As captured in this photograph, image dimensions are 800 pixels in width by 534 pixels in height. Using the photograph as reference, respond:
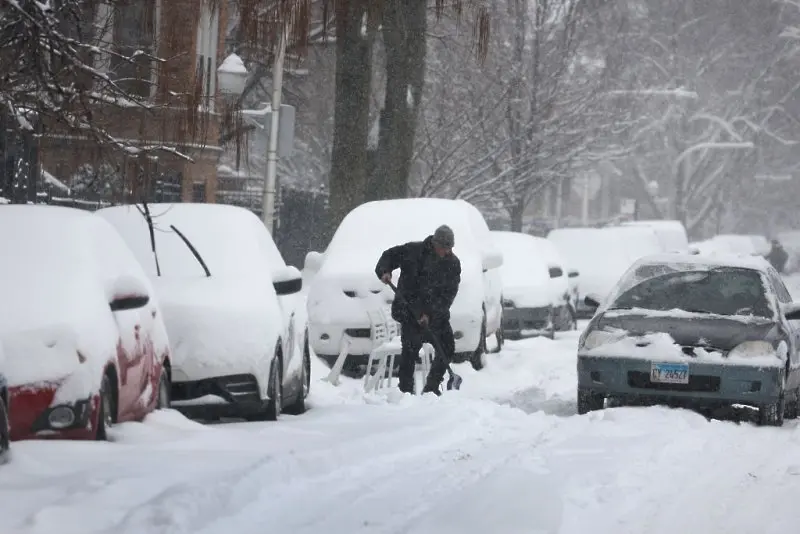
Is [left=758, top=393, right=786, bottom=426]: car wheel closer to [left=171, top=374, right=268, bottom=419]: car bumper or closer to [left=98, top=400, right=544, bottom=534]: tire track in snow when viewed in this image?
[left=98, top=400, right=544, bottom=534]: tire track in snow

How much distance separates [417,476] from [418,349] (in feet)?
18.4

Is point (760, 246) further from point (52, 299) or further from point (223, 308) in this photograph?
point (52, 299)

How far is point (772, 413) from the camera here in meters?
12.6

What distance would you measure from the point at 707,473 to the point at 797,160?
210ft


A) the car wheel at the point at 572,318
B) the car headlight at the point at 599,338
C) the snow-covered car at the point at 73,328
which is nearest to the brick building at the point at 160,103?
the snow-covered car at the point at 73,328

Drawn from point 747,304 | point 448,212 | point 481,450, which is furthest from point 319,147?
point 481,450

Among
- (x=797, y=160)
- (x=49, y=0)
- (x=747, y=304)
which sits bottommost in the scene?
(x=747, y=304)

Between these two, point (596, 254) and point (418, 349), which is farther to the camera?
point (596, 254)

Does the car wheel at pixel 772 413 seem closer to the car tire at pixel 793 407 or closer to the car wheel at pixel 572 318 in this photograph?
the car tire at pixel 793 407

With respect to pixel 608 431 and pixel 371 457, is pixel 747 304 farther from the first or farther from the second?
pixel 371 457

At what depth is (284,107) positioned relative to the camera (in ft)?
74.5

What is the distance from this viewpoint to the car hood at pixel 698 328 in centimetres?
1266

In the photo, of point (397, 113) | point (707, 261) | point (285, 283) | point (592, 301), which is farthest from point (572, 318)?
point (285, 283)

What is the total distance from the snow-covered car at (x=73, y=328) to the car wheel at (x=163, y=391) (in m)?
0.01
